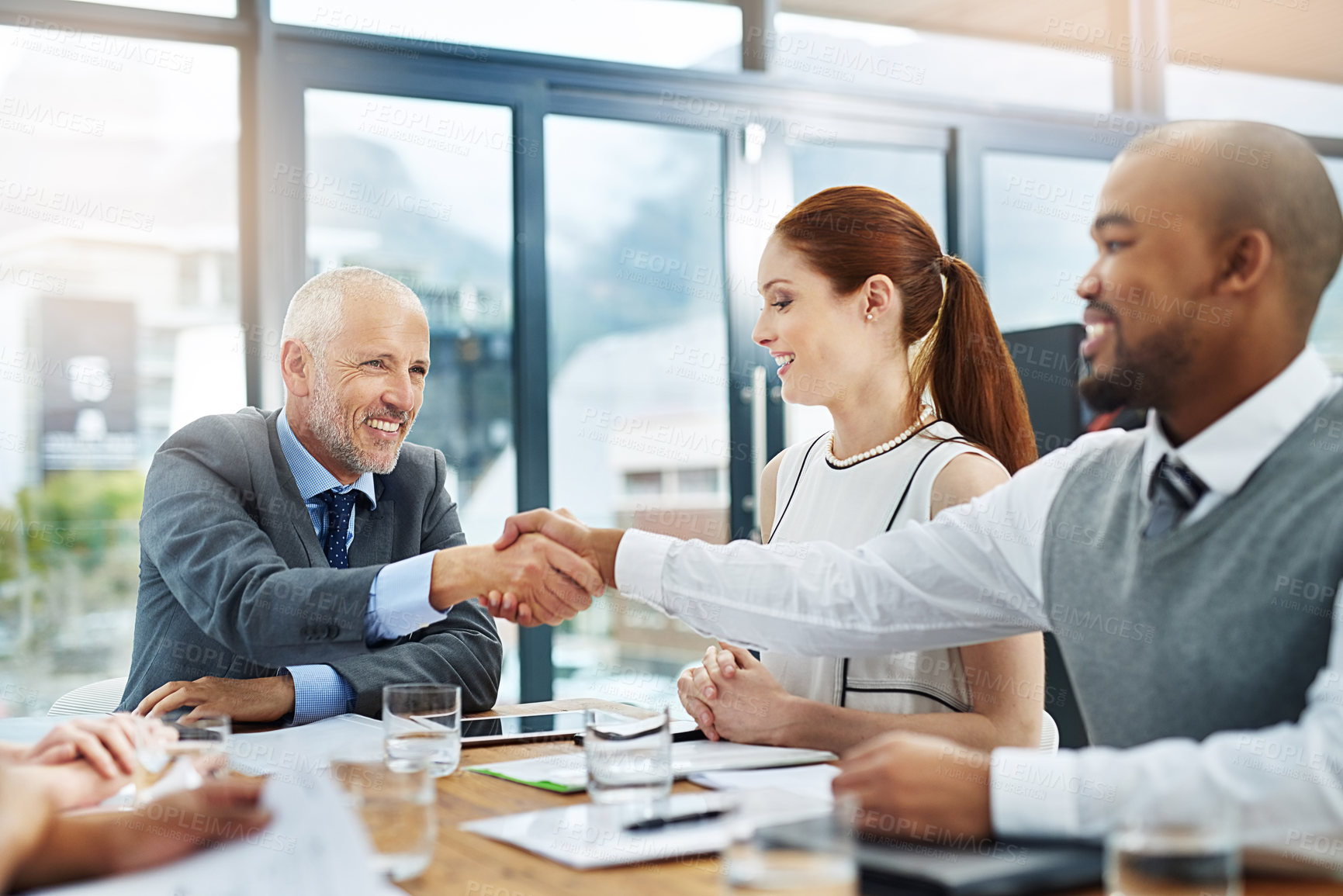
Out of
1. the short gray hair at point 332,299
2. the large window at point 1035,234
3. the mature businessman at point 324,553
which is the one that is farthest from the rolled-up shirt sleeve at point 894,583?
the large window at point 1035,234

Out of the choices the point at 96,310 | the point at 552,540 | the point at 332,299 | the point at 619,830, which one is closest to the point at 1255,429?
the point at 619,830

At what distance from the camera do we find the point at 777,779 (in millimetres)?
1395

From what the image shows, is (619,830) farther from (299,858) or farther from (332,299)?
(332,299)

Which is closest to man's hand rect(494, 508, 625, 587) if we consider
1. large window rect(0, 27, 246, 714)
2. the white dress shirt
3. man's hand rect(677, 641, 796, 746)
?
the white dress shirt

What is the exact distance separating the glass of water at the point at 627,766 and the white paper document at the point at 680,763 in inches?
5.2

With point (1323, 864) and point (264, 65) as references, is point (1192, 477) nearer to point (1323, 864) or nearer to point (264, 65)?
point (1323, 864)

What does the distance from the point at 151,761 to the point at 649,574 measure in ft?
2.31

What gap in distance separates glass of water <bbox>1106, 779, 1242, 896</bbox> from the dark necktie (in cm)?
46

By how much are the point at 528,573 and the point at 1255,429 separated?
1158 mm

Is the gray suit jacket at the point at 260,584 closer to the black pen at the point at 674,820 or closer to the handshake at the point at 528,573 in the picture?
the handshake at the point at 528,573

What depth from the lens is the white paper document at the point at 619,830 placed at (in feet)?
3.56

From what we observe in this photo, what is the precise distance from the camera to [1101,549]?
133 cm

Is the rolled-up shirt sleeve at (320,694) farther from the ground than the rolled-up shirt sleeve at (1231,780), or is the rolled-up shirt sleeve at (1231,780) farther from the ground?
the rolled-up shirt sleeve at (1231,780)

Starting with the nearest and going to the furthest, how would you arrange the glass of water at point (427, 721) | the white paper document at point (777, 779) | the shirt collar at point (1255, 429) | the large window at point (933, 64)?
the shirt collar at point (1255, 429) → the white paper document at point (777, 779) → the glass of water at point (427, 721) → the large window at point (933, 64)
